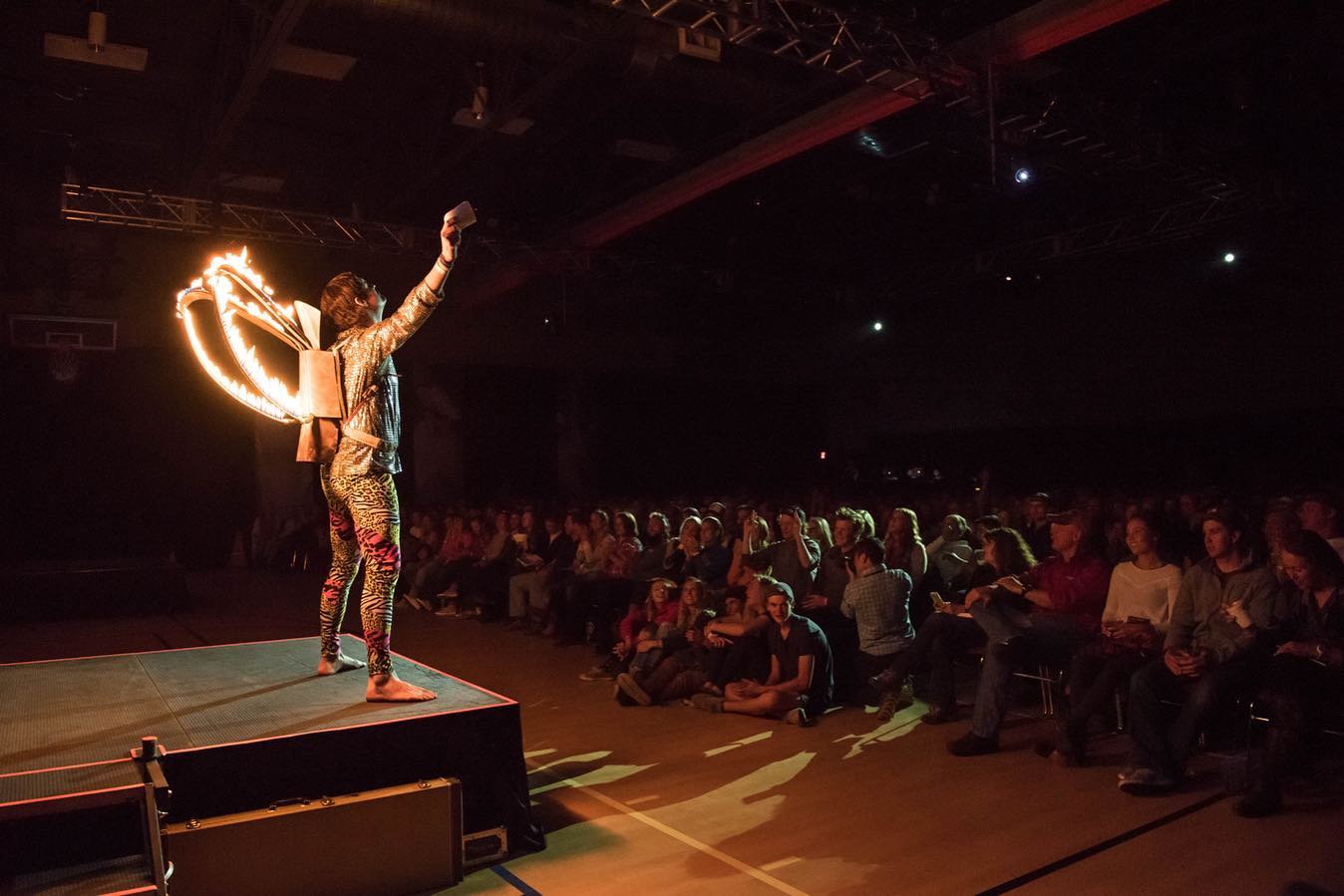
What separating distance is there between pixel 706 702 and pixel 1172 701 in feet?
7.78

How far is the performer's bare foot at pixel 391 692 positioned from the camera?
10.9 ft

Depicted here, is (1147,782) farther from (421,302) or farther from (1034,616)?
(421,302)

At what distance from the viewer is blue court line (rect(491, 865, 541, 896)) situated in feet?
9.75

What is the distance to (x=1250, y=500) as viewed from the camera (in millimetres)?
8086

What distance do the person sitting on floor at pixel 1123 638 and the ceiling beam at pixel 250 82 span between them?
5626mm

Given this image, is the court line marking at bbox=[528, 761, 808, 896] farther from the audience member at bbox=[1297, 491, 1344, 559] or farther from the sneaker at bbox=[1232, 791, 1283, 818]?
the audience member at bbox=[1297, 491, 1344, 559]

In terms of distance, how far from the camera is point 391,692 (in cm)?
334

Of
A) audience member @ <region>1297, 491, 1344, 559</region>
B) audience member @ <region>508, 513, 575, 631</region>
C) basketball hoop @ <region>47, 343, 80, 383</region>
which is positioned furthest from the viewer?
basketball hoop @ <region>47, 343, 80, 383</region>

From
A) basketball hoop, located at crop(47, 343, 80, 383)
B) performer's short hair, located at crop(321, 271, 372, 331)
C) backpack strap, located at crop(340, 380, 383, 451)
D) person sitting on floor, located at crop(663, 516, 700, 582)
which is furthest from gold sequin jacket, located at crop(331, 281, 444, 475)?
basketball hoop, located at crop(47, 343, 80, 383)

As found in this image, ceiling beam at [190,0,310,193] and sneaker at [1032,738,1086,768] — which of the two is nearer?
sneaker at [1032,738,1086,768]

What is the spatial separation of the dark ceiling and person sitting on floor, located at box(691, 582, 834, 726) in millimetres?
4021

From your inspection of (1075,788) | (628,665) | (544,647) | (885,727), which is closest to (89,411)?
(544,647)

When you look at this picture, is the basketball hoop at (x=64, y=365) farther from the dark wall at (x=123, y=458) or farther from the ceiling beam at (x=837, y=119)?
the ceiling beam at (x=837, y=119)

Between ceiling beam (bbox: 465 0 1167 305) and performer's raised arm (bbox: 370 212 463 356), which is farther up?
ceiling beam (bbox: 465 0 1167 305)
